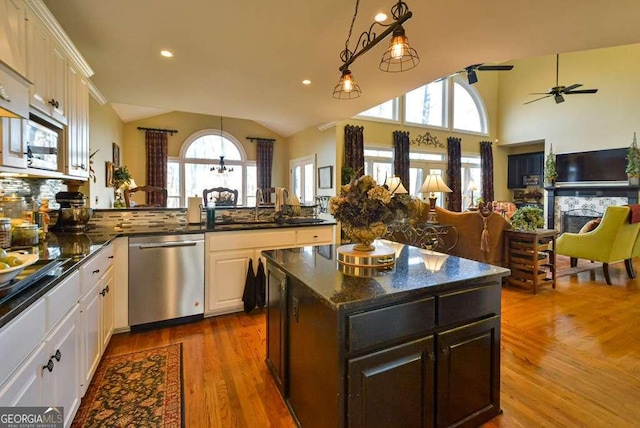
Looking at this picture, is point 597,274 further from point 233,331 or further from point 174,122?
point 174,122

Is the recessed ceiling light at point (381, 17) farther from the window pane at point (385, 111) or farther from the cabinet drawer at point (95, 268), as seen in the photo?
the window pane at point (385, 111)

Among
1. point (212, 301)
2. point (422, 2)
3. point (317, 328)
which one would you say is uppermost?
point (422, 2)

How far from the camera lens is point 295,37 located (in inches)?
103

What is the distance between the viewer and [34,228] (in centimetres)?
196

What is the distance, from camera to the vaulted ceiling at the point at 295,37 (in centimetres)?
216

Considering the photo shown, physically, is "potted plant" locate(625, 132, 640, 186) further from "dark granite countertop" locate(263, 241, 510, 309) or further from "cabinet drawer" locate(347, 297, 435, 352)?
"cabinet drawer" locate(347, 297, 435, 352)

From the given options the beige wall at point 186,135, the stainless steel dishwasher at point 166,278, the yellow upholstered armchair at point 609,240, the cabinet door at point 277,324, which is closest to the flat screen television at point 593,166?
the yellow upholstered armchair at point 609,240

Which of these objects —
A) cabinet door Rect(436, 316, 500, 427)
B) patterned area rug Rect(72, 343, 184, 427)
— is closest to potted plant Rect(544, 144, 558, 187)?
cabinet door Rect(436, 316, 500, 427)

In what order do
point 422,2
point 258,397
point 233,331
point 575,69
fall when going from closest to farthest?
point 258,397, point 422,2, point 233,331, point 575,69

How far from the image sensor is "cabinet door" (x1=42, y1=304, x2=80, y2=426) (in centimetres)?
127

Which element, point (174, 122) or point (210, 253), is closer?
point (210, 253)

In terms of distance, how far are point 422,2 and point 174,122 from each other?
23.4 feet

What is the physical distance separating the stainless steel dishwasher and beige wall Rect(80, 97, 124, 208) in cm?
188

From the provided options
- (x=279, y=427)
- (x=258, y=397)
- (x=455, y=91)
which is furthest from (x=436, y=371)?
(x=455, y=91)
